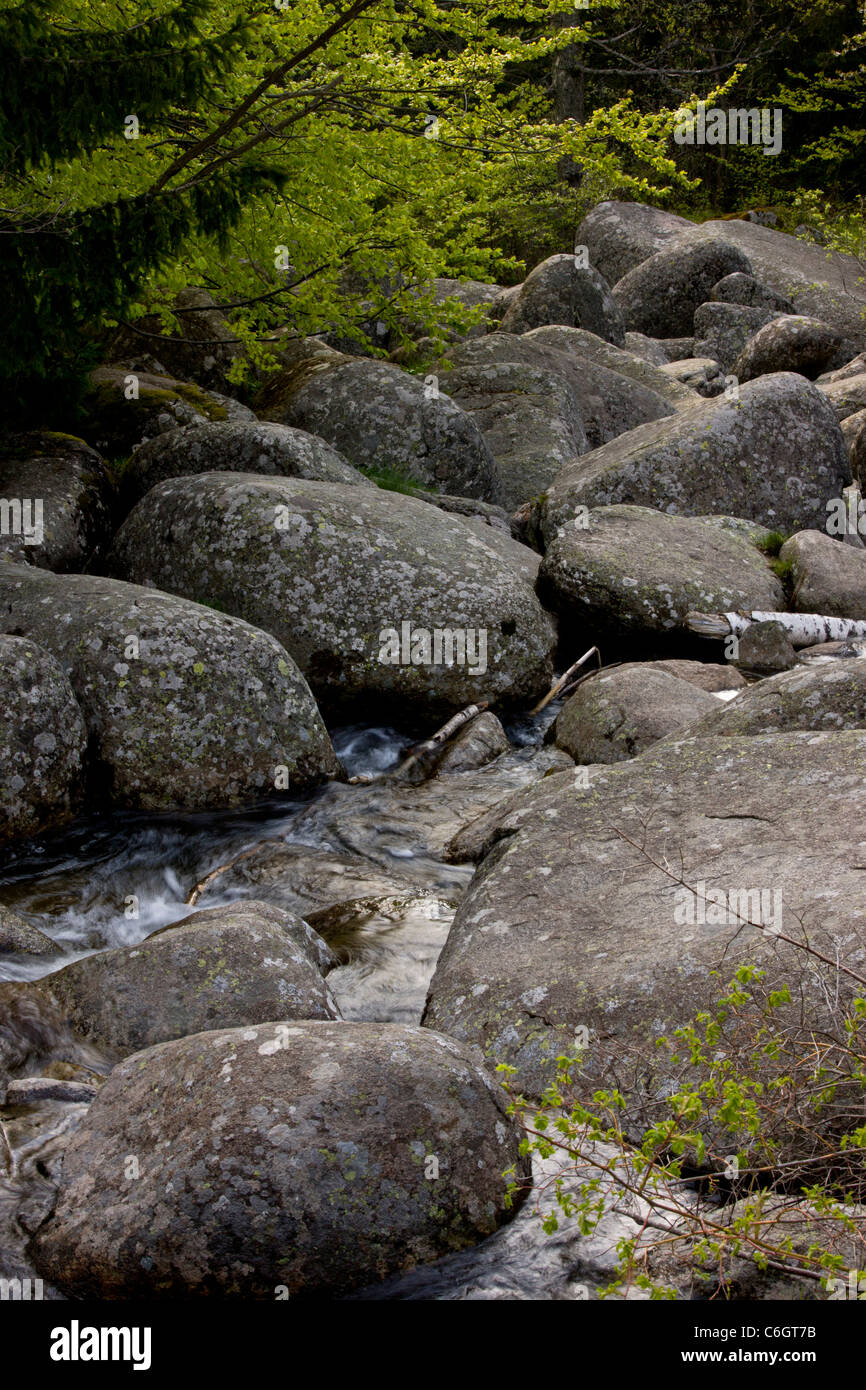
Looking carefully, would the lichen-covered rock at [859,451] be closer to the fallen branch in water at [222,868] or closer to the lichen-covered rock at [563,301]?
the lichen-covered rock at [563,301]

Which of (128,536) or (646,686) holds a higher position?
(128,536)

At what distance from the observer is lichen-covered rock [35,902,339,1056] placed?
14.4 ft

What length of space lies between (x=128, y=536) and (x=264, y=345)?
4.65m

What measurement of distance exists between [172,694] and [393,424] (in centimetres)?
605

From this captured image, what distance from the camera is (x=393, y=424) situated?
12.1 metres

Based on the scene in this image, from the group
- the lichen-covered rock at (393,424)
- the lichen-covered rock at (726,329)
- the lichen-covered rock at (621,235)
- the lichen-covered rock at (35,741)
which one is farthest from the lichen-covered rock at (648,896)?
the lichen-covered rock at (621,235)

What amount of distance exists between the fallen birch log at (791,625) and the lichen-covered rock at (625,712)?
161cm

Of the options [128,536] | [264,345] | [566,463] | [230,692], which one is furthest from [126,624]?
[566,463]

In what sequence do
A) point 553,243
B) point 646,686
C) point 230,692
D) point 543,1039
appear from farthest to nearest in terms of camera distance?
1. point 553,243
2. point 646,686
3. point 230,692
4. point 543,1039

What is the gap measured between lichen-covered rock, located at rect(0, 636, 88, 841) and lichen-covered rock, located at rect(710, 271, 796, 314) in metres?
19.1

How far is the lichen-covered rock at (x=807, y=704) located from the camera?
605cm

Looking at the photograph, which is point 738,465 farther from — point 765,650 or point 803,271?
point 803,271

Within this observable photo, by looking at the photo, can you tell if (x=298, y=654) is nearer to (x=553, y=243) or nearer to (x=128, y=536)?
(x=128, y=536)

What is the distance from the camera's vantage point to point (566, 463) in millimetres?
13898
